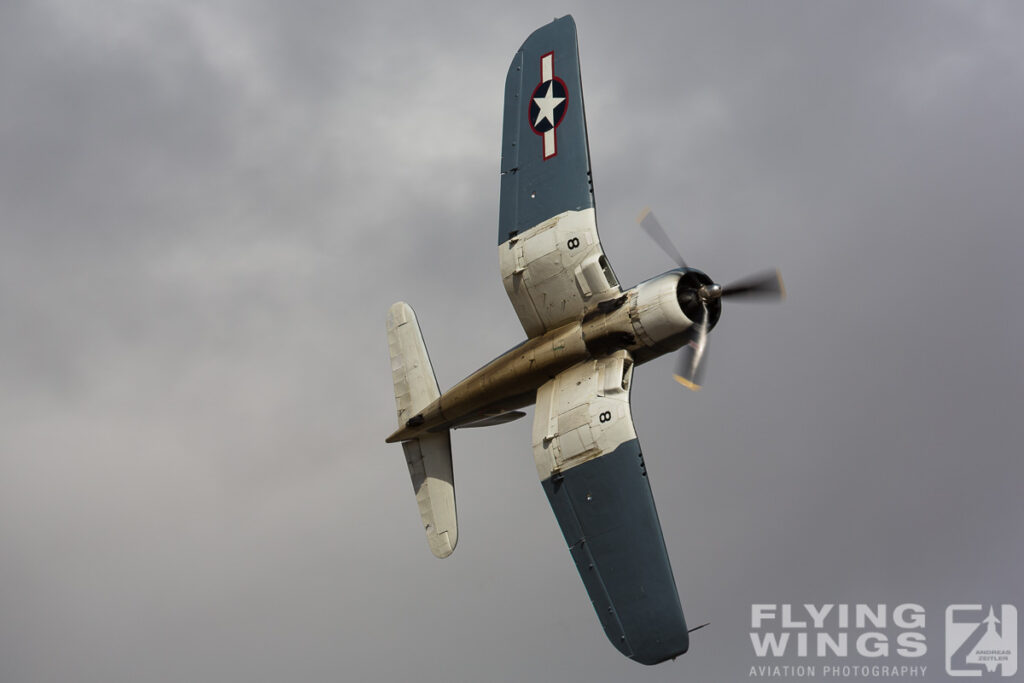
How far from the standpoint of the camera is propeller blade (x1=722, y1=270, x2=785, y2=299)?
24.9m

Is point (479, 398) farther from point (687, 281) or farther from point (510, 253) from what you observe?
point (687, 281)

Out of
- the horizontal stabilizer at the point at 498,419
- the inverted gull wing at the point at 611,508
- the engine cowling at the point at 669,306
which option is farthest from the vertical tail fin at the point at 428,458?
the engine cowling at the point at 669,306

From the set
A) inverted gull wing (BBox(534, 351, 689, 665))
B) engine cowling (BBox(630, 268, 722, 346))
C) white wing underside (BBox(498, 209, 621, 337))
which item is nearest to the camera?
inverted gull wing (BBox(534, 351, 689, 665))

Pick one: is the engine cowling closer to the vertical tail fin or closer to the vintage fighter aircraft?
the vintage fighter aircraft

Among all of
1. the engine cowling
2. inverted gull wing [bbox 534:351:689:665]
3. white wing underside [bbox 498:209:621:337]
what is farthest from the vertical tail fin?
the engine cowling

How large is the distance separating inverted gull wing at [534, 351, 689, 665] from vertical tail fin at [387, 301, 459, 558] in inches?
225

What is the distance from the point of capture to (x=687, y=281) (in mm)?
24906

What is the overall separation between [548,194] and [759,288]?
18.3ft

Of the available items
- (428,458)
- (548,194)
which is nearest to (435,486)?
(428,458)

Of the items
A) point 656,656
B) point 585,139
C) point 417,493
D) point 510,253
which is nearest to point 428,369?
point 417,493

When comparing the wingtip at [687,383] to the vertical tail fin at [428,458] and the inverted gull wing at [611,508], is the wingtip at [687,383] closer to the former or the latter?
the inverted gull wing at [611,508]

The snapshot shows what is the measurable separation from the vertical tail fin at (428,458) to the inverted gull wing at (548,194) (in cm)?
570

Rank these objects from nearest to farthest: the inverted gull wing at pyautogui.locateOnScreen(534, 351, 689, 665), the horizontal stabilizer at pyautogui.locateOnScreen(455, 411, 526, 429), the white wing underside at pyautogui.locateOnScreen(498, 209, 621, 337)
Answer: the inverted gull wing at pyautogui.locateOnScreen(534, 351, 689, 665), the white wing underside at pyautogui.locateOnScreen(498, 209, 621, 337), the horizontal stabilizer at pyautogui.locateOnScreen(455, 411, 526, 429)

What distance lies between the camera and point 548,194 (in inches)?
1085
